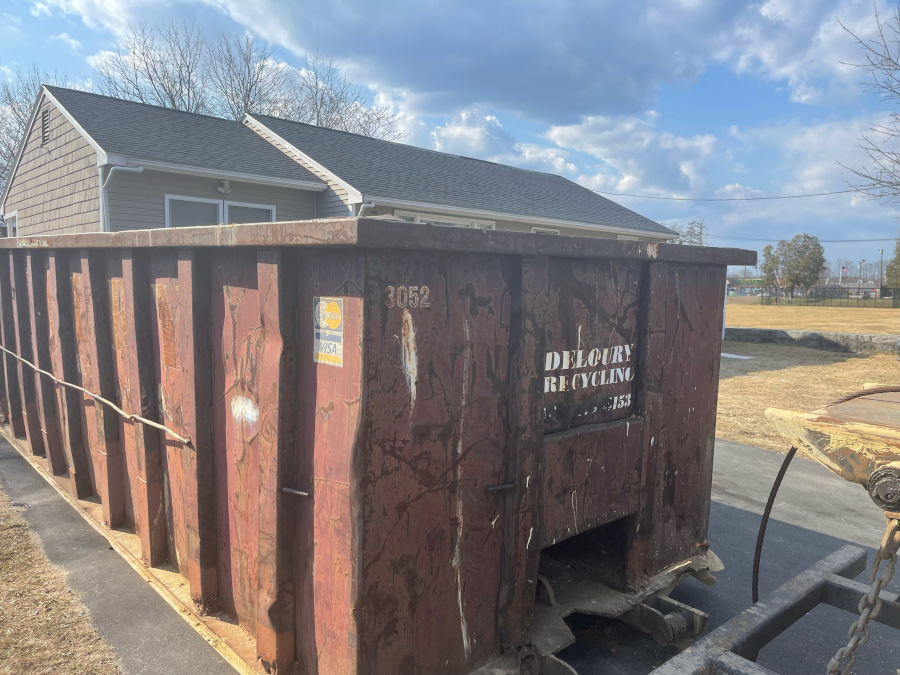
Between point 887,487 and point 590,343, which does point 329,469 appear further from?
point 887,487

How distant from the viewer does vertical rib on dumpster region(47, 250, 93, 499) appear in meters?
4.30

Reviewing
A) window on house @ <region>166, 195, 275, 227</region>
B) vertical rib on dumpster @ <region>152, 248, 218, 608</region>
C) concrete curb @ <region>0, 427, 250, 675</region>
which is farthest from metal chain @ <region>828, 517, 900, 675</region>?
window on house @ <region>166, 195, 275, 227</region>

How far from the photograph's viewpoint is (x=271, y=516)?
236cm

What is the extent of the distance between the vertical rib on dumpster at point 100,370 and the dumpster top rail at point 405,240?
2.02 feet

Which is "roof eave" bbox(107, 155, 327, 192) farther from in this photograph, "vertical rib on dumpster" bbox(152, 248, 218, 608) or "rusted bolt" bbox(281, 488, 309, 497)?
"rusted bolt" bbox(281, 488, 309, 497)

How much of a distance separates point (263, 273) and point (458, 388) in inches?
34.5

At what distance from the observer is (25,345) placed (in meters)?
5.40

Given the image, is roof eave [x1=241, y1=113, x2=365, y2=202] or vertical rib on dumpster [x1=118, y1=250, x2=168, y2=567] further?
roof eave [x1=241, y1=113, x2=365, y2=202]

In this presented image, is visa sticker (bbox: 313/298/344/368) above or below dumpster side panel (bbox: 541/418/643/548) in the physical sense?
above

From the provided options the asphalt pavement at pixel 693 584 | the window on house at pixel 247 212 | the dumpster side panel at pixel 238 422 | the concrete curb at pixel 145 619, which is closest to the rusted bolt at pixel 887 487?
the asphalt pavement at pixel 693 584

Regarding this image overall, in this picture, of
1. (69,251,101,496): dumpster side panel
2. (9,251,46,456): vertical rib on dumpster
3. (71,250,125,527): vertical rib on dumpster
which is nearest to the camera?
(71,250,125,527): vertical rib on dumpster

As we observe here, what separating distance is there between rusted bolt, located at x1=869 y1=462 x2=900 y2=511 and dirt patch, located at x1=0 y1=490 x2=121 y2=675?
3004 mm

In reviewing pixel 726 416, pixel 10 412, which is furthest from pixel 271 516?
pixel 726 416

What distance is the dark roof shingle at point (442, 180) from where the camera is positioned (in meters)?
12.8
